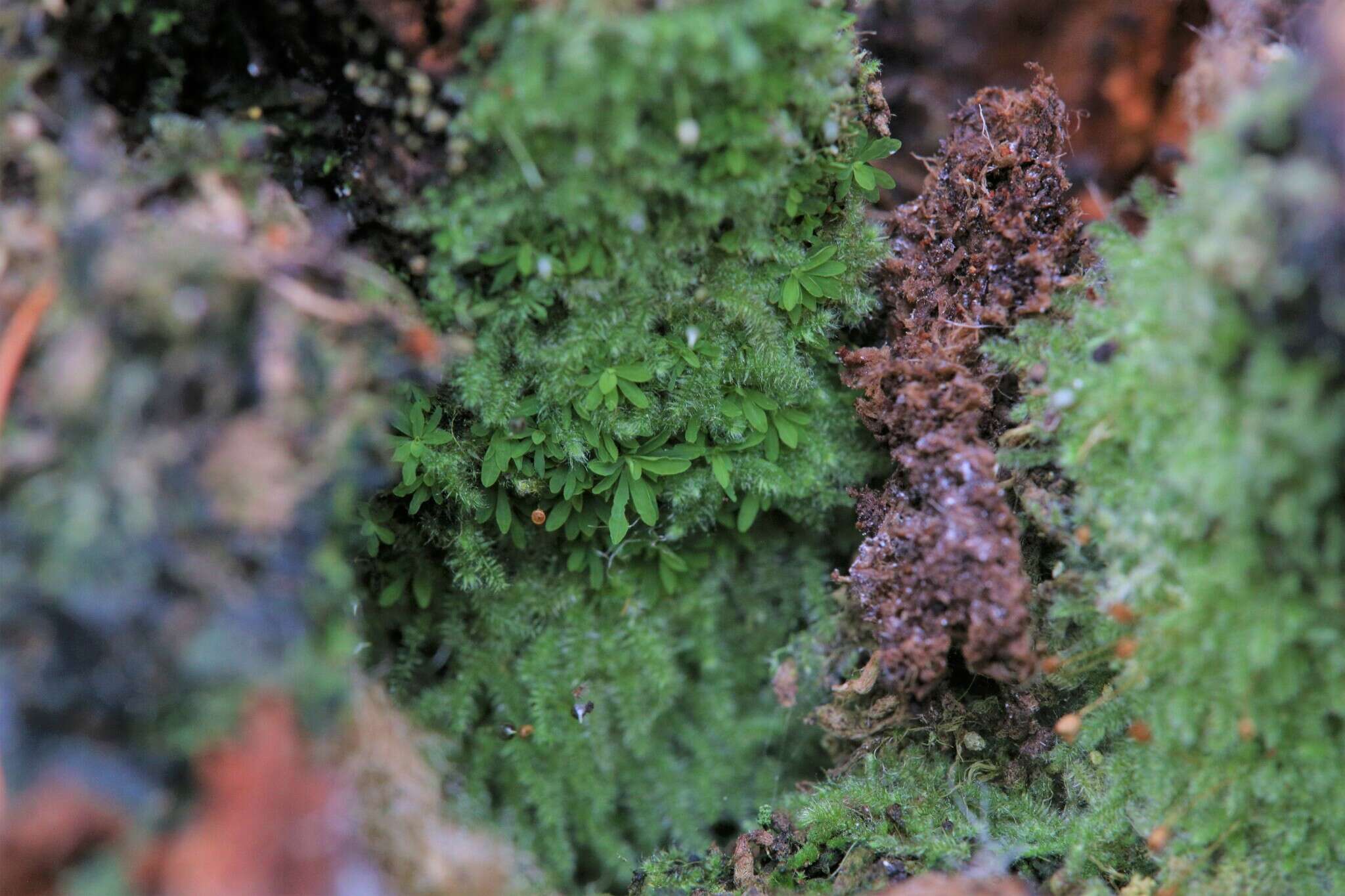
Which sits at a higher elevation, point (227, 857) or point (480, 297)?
point (480, 297)

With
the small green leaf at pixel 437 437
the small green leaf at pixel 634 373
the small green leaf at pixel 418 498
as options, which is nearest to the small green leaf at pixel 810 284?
the small green leaf at pixel 634 373

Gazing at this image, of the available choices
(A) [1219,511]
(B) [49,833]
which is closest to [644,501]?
(A) [1219,511]

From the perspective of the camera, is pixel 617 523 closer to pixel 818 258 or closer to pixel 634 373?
pixel 634 373

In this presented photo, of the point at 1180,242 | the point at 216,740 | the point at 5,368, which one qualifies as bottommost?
the point at 216,740

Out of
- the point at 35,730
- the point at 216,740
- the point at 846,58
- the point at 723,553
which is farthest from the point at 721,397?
the point at 35,730

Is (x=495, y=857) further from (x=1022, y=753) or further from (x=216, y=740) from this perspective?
(x=1022, y=753)

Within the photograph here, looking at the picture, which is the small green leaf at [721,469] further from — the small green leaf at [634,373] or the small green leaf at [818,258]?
the small green leaf at [818,258]
